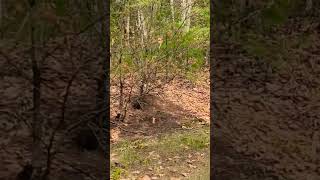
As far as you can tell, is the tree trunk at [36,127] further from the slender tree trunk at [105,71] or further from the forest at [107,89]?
the slender tree trunk at [105,71]

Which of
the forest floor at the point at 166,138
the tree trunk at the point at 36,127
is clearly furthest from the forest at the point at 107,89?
the forest floor at the point at 166,138

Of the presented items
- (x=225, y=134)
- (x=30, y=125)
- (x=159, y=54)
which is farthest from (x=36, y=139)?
(x=159, y=54)

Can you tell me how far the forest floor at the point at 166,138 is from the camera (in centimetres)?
558

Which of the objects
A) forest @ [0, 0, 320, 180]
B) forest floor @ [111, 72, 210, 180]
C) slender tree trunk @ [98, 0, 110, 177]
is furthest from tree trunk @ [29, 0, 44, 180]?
forest floor @ [111, 72, 210, 180]

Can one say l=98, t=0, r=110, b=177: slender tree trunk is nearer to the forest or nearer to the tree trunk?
the forest

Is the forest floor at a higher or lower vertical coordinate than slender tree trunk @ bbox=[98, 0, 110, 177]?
lower

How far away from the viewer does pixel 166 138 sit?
686cm

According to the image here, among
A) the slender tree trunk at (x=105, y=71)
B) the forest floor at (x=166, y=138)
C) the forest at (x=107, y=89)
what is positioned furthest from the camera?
the forest floor at (x=166, y=138)

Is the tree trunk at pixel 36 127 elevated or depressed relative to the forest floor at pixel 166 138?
elevated

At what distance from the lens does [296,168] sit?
2.27 metres

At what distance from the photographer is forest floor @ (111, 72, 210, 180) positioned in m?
5.58

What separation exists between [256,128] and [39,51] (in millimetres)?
1233

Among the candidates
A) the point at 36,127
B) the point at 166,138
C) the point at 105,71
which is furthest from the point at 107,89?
the point at 166,138

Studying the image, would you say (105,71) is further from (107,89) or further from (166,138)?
(166,138)
